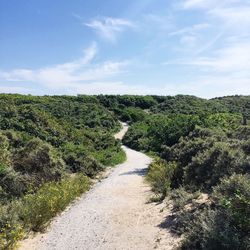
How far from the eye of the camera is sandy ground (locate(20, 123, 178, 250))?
34.9ft

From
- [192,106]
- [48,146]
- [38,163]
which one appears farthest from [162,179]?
[192,106]

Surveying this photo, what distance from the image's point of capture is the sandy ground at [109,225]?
34.9 ft

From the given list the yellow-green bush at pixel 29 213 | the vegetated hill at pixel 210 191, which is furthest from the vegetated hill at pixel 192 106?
the yellow-green bush at pixel 29 213

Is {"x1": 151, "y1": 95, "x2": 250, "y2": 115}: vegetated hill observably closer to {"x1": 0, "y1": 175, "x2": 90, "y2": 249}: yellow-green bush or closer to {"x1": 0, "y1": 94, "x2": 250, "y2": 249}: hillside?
{"x1": 0, "y1": 94, "x2": 250, "y2": 249}: hillside

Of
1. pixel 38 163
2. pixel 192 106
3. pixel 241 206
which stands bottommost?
pixel 192 106

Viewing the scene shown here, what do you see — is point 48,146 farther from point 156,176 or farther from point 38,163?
point 156,176

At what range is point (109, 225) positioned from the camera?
12562 mm

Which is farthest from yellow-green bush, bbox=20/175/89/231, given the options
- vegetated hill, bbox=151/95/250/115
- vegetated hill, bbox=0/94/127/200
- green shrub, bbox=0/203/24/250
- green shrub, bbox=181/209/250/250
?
vegetated hill, bbox=151/95/250/115

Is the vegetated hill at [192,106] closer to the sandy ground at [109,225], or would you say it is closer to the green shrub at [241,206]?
the sandy ground at [109,225]

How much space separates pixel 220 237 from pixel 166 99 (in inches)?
3715

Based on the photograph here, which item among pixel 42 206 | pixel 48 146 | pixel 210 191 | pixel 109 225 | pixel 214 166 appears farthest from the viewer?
pixel 48 146

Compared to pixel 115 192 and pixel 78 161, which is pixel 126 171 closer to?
pixel 78 161

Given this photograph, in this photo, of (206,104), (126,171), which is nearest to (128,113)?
(206,104)

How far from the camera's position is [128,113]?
77250 millimetres
